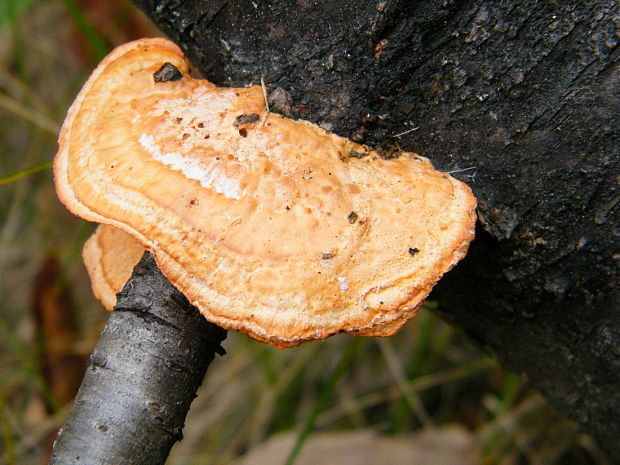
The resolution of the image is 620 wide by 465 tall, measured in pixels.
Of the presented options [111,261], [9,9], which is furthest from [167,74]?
[9,9]

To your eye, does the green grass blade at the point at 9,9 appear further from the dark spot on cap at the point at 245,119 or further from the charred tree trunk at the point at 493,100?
the dark spot on cap at the point at 245,119

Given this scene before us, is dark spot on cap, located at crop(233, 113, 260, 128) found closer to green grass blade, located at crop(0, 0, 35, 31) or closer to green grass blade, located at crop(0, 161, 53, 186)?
green grass blade, located at crop(0, 161, 53, 186)

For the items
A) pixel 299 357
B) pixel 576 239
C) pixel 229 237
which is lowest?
pixel 299 357

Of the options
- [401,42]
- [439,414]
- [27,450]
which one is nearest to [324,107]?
[401,42]

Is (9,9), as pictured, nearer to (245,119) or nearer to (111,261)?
(111,261)

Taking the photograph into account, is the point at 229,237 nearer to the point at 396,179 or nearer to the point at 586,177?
the point at 396,179

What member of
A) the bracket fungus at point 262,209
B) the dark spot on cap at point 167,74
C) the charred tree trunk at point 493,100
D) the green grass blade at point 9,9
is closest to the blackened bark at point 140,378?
the bracket fungus at point 262,209
